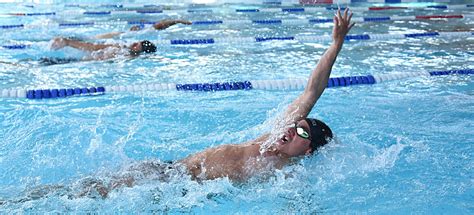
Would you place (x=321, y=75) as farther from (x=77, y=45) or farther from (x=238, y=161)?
(x=77, y=45)

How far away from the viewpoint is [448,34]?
25.6 feet

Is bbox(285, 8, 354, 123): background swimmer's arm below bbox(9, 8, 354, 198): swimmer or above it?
above

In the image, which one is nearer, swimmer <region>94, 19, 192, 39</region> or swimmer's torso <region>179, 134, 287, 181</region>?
swimmer's torso <region>179, 134, 287, 181</region>

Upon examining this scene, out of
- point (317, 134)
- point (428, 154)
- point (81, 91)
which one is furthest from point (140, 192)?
point (81, 91)

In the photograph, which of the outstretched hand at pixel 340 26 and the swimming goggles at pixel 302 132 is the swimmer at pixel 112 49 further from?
the swimming goggles at pixel 302 132

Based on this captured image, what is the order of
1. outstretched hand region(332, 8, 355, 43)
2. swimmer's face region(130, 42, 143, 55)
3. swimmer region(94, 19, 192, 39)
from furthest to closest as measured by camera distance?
swimmer region(94, 19, 192, 39) → swimmer's face region(130, 42, 143, 55) → outstretched hand region(332, 8, 355, 43)

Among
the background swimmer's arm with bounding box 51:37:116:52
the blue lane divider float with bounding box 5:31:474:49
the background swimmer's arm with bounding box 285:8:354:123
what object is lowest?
the blue lane divider float with bounding box 5:31:474:49

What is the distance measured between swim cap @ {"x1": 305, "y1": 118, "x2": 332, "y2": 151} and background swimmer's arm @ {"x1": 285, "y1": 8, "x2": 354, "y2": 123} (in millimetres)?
243

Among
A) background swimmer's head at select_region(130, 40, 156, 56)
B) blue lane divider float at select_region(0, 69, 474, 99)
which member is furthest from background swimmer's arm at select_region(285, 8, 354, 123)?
background swimmer's head at select_region(130, 40, 156, 56)

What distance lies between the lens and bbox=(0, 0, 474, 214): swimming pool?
2.76m

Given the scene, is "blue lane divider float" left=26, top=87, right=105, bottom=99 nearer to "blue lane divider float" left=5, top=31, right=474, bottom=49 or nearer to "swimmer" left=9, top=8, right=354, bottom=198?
"swimmer" left=9, top=8, right=354, bottom=198

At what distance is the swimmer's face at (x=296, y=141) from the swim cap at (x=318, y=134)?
0.06ft

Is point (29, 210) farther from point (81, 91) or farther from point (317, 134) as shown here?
point (81, 91)

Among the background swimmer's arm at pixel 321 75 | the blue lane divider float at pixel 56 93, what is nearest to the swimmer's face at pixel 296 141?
the background swimmer's arm at pixel 321 75
